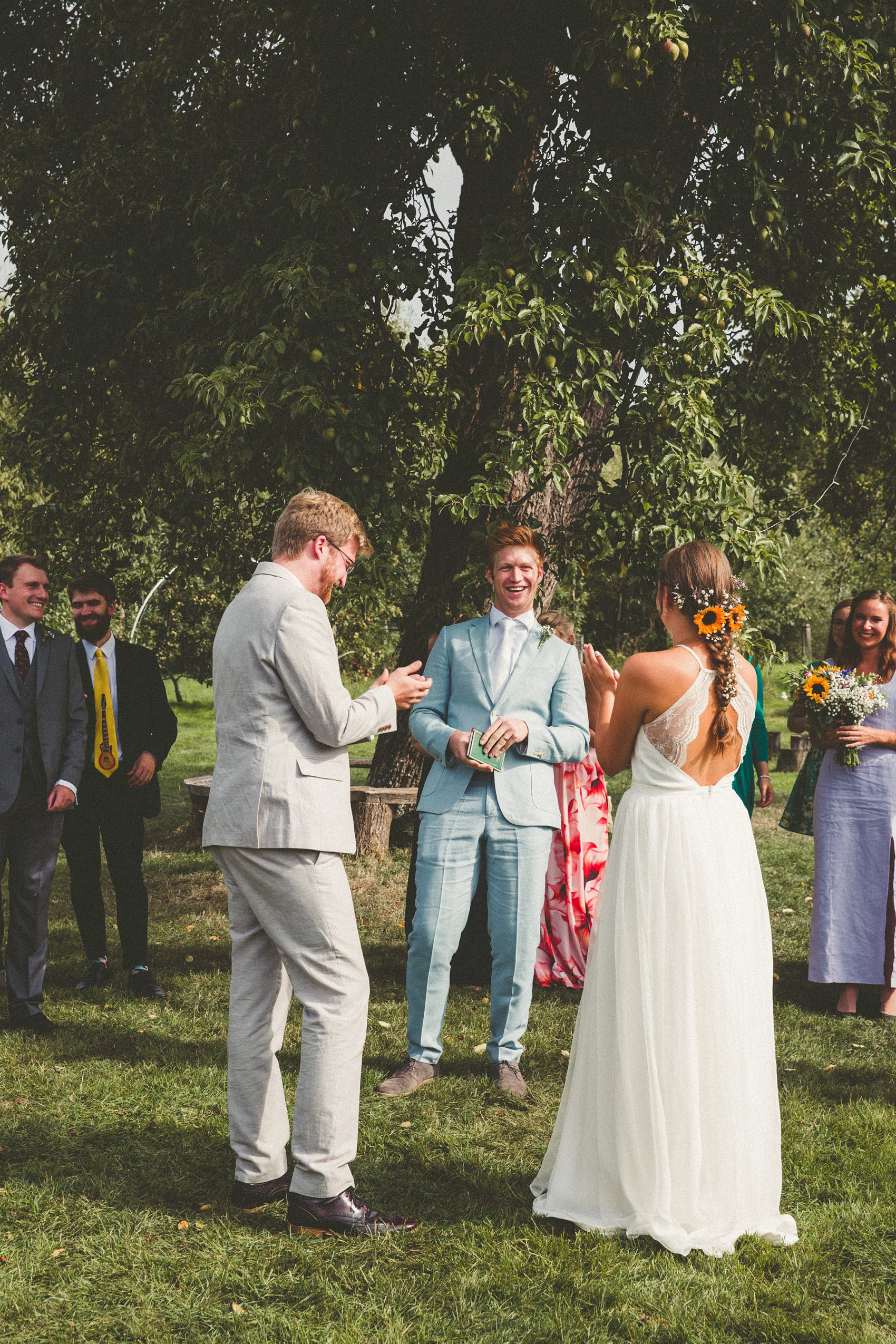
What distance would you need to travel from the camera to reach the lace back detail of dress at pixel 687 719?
3.71 metres

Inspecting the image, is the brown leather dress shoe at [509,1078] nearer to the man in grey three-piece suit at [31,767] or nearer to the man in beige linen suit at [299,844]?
the man in beige linen suit at [299,844]

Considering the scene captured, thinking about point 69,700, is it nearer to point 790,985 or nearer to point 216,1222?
point 216,1222

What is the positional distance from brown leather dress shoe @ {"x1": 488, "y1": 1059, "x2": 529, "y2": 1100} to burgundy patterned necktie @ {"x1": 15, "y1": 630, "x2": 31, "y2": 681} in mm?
3286

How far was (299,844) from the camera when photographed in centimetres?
346

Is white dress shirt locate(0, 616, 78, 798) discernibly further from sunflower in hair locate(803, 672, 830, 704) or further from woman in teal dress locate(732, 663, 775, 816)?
sunflower in hair locate(803, 672, 830, 704)

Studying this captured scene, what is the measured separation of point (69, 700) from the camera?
6062 millimetres

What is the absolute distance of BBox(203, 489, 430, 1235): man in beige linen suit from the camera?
3494 mm

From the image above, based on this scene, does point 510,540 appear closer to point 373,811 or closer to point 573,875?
point 573,875

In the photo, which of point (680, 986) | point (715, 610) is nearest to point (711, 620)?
point (715, 610)

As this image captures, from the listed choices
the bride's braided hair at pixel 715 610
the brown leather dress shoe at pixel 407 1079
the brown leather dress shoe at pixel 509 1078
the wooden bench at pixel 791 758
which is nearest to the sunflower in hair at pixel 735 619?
the bride's braided hair at pixel 715 610

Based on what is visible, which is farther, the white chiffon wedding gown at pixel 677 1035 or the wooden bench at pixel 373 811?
the wooden bench at pixel 373 811

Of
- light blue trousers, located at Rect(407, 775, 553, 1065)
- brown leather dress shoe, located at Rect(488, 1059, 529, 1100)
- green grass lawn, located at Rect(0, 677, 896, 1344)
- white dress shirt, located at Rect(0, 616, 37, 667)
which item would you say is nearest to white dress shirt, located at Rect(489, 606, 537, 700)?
light blue trousers, located at Rect(407, 775, 553, 1065)

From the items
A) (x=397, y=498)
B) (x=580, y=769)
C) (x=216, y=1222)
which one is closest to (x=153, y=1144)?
(x=216, y=1222)

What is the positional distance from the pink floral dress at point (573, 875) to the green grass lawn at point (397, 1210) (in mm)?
422
